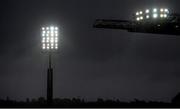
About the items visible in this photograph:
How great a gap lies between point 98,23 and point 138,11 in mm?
4304

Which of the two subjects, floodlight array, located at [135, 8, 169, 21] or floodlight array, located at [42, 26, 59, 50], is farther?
floodlight array, located at [135, 8, 169, 21]

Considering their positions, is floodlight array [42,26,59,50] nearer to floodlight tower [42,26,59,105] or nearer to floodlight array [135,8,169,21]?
floodlight tower [42,26,59,105]

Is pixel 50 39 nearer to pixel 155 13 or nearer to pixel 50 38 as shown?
pixel 50 38

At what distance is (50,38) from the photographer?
33.2 metres

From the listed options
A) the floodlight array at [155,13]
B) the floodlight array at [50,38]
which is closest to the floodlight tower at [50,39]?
the floodlight array at [50,38]

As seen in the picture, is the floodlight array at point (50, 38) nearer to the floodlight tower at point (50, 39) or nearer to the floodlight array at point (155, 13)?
the floodlight tower at point (50, 39)

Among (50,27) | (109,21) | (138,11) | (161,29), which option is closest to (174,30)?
(161,29)

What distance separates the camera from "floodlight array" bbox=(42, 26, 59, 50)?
32.7 metres

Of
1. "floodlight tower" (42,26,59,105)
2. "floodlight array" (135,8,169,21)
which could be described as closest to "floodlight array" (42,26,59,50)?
"floodlight tower" (42,26,59,105)

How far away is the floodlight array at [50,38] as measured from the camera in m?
32.7

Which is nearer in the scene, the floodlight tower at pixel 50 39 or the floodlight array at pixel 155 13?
the floodlight tower at pixel 50 39

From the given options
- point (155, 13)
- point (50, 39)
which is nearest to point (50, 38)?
point (50, 39)

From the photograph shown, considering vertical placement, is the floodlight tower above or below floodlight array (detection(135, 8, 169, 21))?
below

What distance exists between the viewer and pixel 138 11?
112ft
